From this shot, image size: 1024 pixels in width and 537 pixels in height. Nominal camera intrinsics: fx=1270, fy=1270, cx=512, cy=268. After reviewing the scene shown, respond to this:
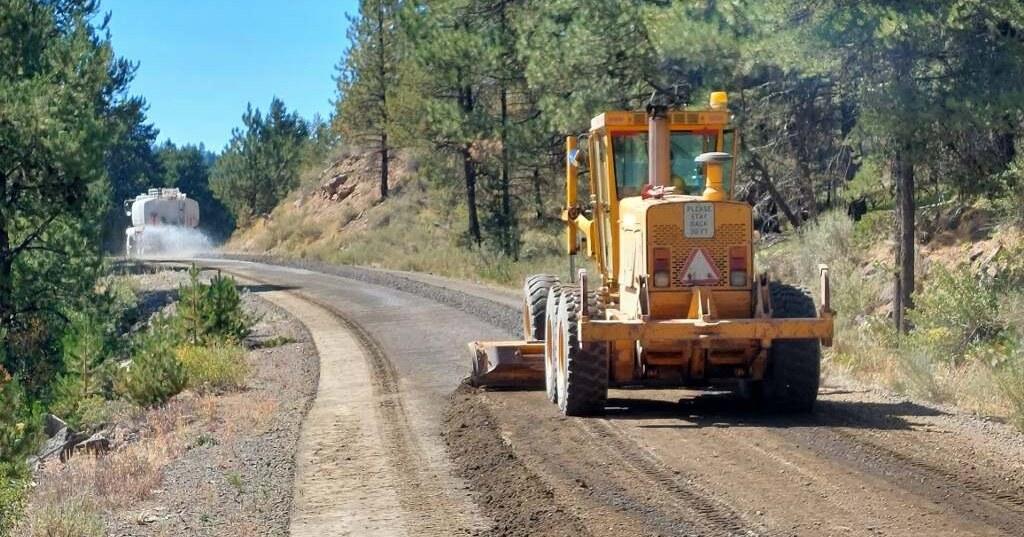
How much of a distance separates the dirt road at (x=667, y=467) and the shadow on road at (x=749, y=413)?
0.03m

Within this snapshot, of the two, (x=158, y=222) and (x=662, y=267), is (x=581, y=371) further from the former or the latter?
(x=158, y=222)

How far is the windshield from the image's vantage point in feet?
43.5

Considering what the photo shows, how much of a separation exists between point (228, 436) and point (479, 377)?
3.00m

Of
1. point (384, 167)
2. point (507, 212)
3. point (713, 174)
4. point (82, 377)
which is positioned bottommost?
point (82, 377)

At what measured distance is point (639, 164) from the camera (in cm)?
1330

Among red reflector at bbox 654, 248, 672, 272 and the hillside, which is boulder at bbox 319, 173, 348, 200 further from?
red reflector at bbox 654, 248, 672, 272

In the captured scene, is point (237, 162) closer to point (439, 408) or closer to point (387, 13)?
point (387, 13)

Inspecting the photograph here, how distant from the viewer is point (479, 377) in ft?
46.7

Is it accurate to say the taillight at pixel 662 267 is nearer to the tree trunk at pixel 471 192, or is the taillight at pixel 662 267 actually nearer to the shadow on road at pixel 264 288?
the shadow on road at pixel 264 288

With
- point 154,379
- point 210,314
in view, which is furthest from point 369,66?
point 154,379

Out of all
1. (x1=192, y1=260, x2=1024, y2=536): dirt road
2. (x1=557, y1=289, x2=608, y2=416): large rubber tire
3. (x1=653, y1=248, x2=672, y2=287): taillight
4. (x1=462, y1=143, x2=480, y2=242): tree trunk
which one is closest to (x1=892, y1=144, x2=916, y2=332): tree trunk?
(x1=192, y1=260, x2=1024, y2=536): dirt road

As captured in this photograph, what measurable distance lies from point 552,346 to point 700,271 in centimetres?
Result: 183

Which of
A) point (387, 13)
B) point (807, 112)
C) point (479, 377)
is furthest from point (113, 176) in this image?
point (479, 377)

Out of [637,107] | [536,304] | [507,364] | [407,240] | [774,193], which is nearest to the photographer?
[507,364]
